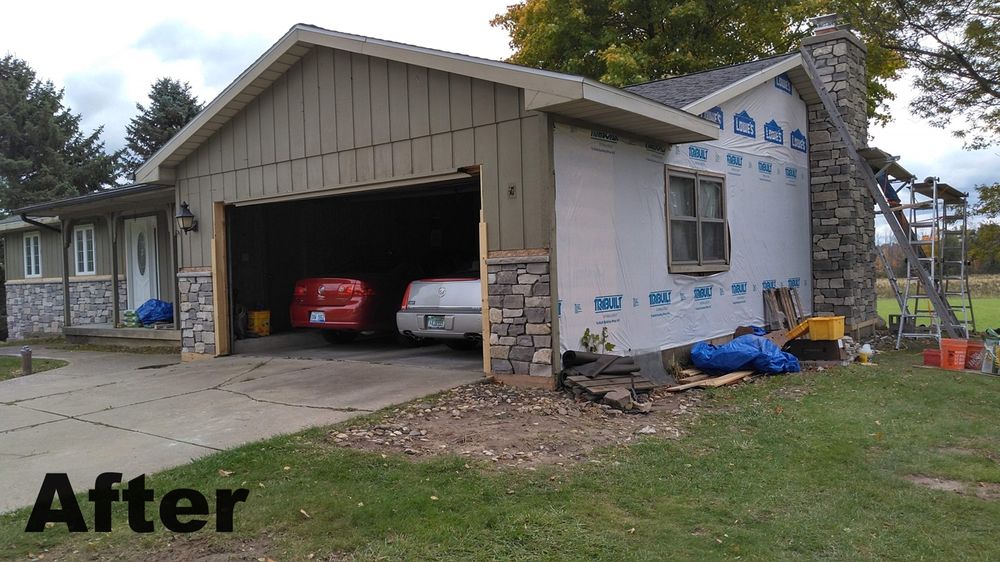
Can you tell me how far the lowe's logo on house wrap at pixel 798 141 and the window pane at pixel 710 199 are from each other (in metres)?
3.30

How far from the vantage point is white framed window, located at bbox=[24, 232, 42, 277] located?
18328mm

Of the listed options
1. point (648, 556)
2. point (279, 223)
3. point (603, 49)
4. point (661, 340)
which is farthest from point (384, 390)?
point (603, 49)

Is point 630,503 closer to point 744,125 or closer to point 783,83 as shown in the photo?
point 744,125

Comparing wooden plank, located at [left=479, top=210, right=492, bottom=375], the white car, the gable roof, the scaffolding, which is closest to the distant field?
the scaffolding

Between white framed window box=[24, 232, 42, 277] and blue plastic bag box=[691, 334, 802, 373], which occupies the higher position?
white framed window box=[24, 232, 42, 277]

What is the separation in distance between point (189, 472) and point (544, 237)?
3735 millimetres

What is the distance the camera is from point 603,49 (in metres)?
22.2

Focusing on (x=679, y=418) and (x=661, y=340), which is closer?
(x=679, y=418)

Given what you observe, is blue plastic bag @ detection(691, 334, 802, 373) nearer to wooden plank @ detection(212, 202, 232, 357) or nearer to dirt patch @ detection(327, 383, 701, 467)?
dirt patch @ detection(327, 383, 701, 467)

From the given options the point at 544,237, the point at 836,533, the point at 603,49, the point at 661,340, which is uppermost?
the point at 603,49

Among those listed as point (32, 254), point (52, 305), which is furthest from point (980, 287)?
point (32, 254)

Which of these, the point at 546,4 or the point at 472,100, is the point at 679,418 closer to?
the point at 472,100

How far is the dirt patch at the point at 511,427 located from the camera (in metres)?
5.04

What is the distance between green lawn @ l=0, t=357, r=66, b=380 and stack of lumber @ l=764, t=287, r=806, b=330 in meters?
10.9
